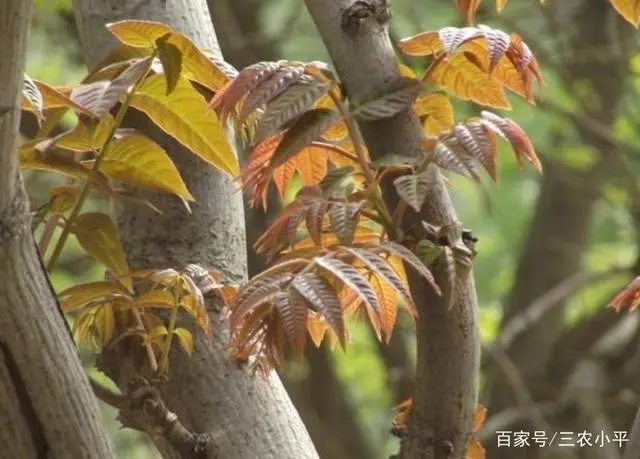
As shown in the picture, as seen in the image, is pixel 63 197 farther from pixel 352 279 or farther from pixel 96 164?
pixel 352 279

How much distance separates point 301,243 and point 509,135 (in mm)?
156

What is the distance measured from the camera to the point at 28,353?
0.52 m

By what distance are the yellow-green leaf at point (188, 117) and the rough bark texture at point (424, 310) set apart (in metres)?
0.08

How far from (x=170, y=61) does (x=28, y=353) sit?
158 millimetres

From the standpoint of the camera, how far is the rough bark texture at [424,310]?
59cm

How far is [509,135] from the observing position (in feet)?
2.05

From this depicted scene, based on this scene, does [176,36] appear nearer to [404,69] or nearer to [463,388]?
[404,69]

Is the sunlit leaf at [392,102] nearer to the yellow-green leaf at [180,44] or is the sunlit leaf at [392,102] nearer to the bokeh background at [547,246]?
the yellow-green leaf at [180,44]

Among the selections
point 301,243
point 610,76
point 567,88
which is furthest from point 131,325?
point 610,76

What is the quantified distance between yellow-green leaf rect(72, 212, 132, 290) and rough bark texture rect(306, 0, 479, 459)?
154 millimetres

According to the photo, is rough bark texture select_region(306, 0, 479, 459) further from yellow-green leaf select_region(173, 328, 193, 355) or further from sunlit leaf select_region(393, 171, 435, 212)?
yellow-green leaf select_region(173, 328, 193, 355)

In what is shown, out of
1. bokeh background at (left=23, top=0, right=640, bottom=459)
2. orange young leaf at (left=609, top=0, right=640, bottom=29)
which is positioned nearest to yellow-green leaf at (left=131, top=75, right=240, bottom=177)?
orange young leaf at (left=609, top=0, right=640, bottom=29)

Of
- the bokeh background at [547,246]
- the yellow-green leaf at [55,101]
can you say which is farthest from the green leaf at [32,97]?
the bokeh background at [547,246]

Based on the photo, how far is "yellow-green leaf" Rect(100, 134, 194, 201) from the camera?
2.03 ft
